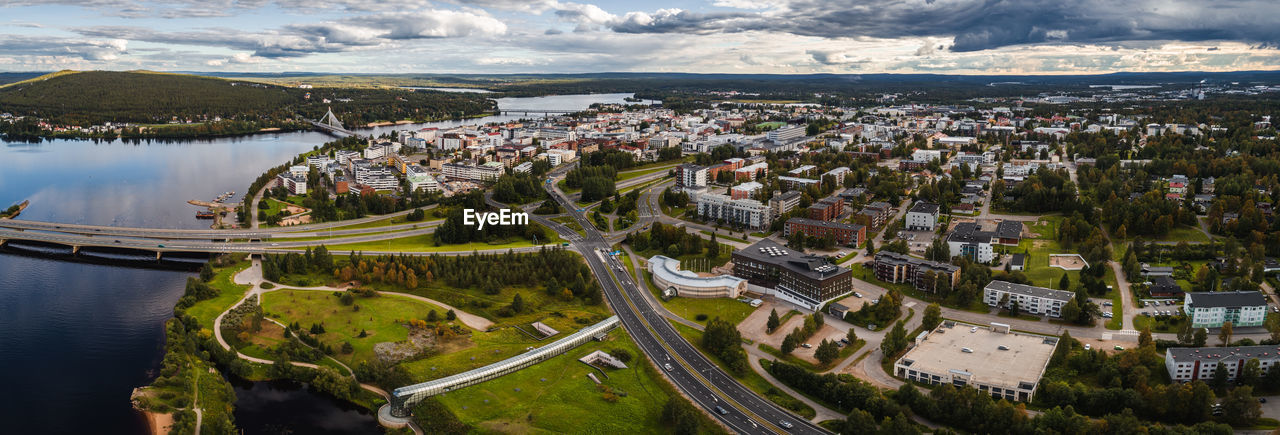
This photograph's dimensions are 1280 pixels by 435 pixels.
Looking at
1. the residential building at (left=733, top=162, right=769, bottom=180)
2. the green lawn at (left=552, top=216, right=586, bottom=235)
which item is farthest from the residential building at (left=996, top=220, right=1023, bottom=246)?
the residential building at (left=733, top=162, right=769, bottom=180)

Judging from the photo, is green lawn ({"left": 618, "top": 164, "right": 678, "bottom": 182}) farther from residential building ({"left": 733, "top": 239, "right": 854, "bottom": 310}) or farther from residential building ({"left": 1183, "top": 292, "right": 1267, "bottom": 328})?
residential building ({"left": 1183, "top": 292, "right": 1267, "bottom": 328})

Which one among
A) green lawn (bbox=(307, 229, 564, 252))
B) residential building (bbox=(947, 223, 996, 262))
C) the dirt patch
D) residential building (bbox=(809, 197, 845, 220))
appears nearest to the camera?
the dirt patch

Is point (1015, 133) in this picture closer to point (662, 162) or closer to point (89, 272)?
point (662, 162)

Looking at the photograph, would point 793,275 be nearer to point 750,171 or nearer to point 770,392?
point 770,392

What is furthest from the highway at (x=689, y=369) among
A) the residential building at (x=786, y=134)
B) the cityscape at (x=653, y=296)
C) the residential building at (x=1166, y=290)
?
the residential building at (x=786, y=134)

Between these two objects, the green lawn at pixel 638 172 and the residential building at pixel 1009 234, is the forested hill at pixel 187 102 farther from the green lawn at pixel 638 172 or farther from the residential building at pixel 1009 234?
the residential building at pixel 1009 234

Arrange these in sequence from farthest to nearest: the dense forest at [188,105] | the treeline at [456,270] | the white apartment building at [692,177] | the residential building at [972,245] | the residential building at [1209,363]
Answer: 1. the dense forest at [188,105]
2. the white apartment building at [692,177]
3. the residential building at [972,245]
4. the treeline at [456,270]
5. the residential building at [1209,363]
